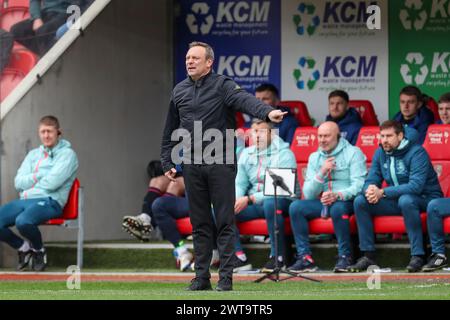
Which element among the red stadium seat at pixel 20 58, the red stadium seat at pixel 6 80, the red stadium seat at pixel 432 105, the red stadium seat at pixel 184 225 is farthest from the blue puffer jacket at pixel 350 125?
the red stadium seat at pixel 6 80

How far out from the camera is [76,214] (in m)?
14.0

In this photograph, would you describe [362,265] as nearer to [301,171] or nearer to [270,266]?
[270,266]

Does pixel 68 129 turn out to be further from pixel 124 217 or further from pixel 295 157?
pixel 295 157

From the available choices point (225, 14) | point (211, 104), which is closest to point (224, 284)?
point (211, 104)

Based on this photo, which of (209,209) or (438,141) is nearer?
(209,209)

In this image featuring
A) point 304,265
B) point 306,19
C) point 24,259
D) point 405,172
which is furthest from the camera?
point 306,19

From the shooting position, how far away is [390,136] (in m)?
12.7

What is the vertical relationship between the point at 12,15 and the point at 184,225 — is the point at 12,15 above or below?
above

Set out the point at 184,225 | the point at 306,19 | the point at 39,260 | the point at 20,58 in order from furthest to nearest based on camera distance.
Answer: the point at 306,19 < the point at 20,58 < the point at 39,260 < the point at 184,225

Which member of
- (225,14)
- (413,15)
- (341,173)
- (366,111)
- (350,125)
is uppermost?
(225,14)

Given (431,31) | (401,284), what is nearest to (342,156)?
(401,284)

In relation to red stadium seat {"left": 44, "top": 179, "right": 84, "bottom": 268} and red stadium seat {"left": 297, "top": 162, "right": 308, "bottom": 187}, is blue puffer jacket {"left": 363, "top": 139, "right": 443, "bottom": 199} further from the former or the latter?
red stadium seat {"left": 44, "top": 179, "right": 84, "bottom": 268}

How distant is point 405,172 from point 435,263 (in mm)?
982

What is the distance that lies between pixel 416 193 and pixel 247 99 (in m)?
3.20
